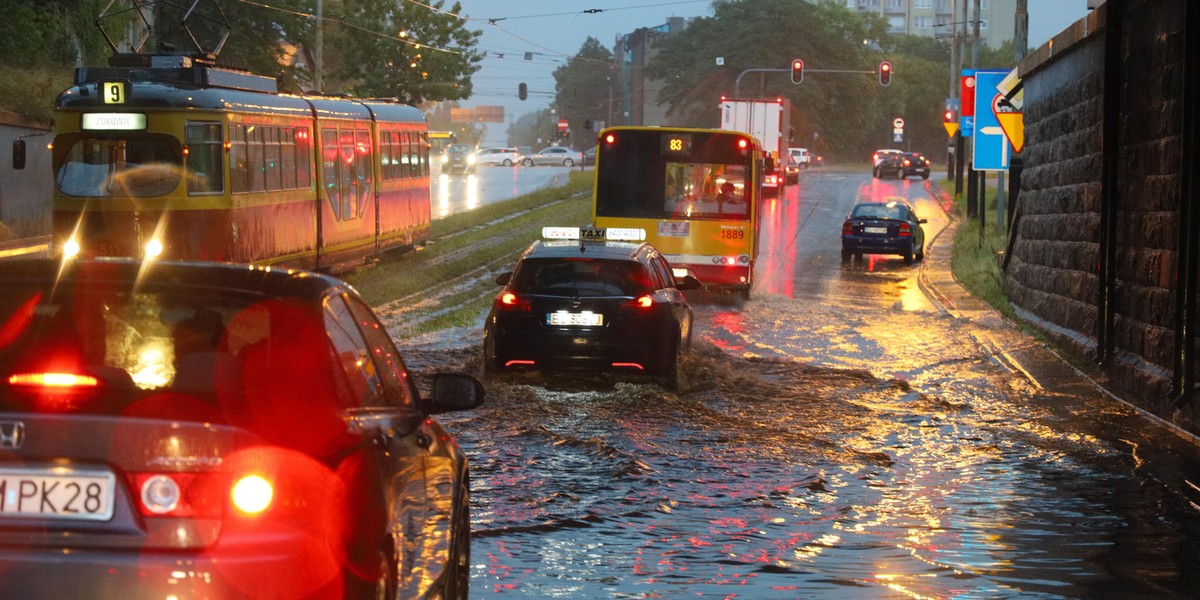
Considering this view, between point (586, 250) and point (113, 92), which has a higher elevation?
point (113, 92)

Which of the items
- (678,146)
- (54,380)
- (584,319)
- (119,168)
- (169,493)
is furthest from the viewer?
(678,146)

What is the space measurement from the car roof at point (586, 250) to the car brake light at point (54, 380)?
10.2 metres

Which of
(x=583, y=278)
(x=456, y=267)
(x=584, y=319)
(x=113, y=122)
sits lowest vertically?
(x=456, y=267)

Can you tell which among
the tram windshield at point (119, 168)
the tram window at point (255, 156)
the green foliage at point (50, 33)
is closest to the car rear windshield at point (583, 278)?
the tram windshield at point (119, 168)

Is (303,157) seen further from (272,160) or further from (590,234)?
(590,234)

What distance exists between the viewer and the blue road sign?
28.3m

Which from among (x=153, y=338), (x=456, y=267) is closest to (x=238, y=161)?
(x=456, y=267)

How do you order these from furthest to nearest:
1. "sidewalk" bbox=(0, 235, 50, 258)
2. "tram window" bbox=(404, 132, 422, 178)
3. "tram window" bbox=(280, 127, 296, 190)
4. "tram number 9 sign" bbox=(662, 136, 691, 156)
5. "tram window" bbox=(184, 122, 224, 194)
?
"sidewalk" bbox=(0, 235, 50, 258), "tram window" bbox=(404, 132, 422, 178), "tram number 9 sign" bbox=(662, 136, 691, 156), "tram window" bbox=(280, 127, 296, 190), "tram window" bbox=(184, 122, 224, 194)

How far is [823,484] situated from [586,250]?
4.97 metres

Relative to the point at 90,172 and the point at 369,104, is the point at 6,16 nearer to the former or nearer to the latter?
the point at 369,104

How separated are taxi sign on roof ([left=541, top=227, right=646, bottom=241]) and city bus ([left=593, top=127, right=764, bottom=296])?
936cm

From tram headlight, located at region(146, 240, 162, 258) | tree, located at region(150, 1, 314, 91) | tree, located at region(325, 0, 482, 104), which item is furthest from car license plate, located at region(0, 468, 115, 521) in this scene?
tree, located at region(325, 0, 482, 104)

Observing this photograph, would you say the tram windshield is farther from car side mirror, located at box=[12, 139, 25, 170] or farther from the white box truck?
the white box truck

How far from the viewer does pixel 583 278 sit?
1465 cm
